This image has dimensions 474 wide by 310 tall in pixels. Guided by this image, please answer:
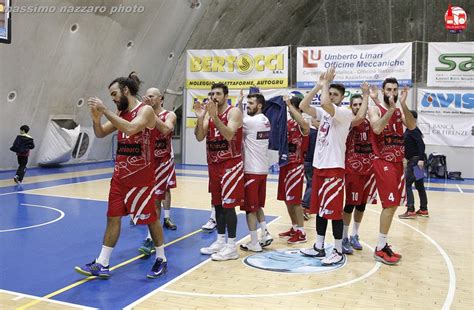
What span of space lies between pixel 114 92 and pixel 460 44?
1186cm

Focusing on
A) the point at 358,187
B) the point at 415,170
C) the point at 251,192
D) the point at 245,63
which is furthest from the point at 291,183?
the point at 245,63

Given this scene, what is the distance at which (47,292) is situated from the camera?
→ 14.4 ft

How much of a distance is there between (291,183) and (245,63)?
10136 mm

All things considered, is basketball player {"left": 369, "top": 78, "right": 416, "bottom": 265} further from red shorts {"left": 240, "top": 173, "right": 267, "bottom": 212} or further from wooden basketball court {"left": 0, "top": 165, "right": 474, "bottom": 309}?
red shorts {"left": 240, "top": 173, "right": 267, "bottom": 212}

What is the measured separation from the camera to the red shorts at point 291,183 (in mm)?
6262

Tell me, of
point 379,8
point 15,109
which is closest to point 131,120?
point 15,109

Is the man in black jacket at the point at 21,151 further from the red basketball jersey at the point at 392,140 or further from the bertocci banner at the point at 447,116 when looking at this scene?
the bertocci banner at the point at 447,116

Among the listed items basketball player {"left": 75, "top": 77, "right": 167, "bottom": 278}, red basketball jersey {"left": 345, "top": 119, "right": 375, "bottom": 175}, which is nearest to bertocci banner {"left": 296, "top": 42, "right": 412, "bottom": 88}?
red basketball jersey {"left": 345, "top": 119, "right": 375, "bottom": 175}

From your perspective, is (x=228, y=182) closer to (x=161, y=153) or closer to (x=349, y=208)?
(x=161, y=153)

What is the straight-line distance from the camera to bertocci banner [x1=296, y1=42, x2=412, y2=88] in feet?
45.7

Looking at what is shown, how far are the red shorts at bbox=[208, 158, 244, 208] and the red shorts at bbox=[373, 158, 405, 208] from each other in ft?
5.14

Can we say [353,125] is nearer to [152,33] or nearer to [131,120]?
[131,120]

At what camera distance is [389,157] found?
5.44m

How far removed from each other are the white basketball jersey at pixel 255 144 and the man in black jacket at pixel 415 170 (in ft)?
12.2
